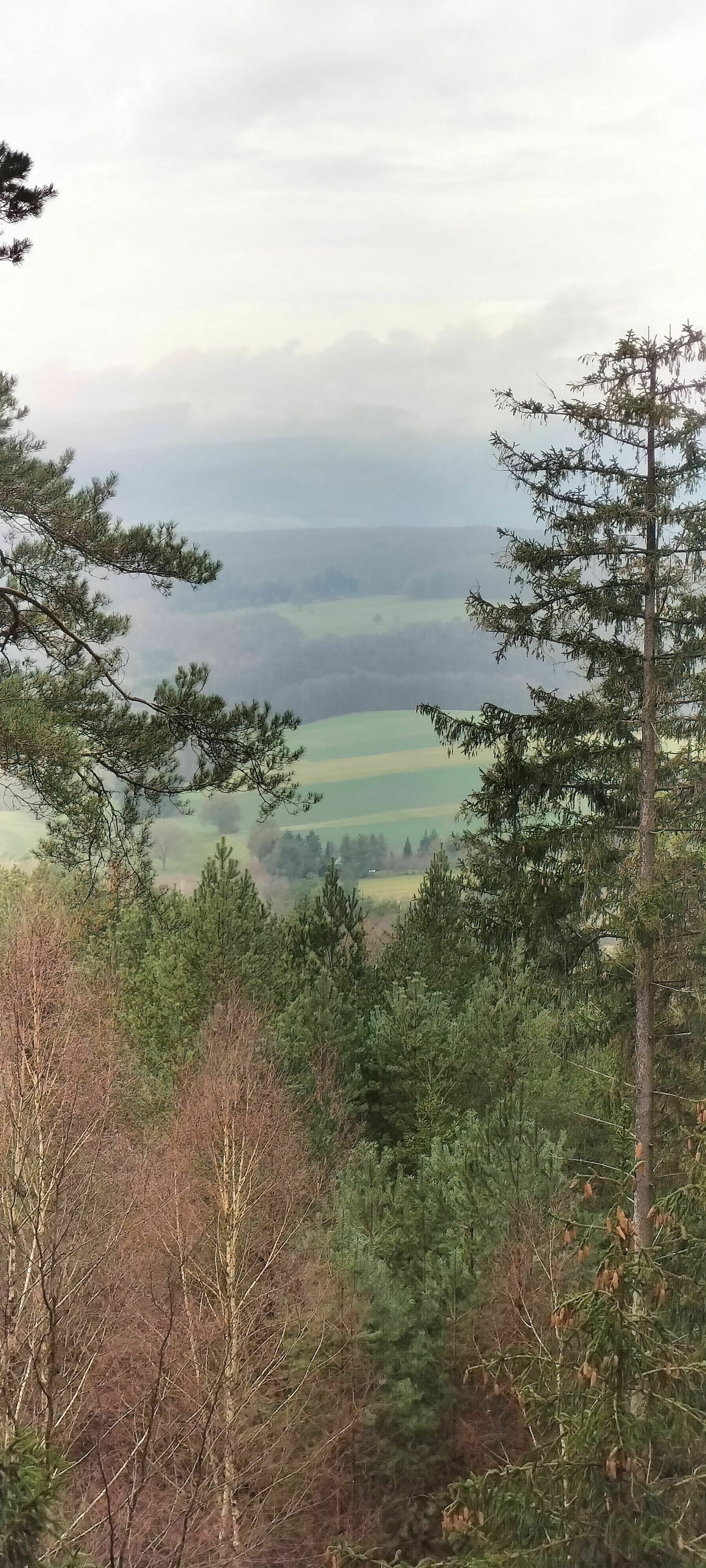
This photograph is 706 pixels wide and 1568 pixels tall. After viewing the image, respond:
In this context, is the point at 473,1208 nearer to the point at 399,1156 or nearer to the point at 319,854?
the point at 399,1156

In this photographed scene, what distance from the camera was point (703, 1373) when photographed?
248 inches

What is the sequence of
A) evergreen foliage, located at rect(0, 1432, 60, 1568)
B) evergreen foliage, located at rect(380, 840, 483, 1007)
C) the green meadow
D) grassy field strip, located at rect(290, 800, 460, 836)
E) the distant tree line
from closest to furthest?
evergreen foliage, located at rect(0, 1432, 60, 1568)
evergreen foliage, located at rect(380, 840, 483, 1007)
the distant tree line
the green meadow
grassy field strip, located at rect(290, 800, 460, 836)

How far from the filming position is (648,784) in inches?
509

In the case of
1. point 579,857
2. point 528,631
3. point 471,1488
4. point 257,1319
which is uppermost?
point 528,631

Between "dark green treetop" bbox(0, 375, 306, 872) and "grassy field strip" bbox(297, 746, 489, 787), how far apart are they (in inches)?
5840

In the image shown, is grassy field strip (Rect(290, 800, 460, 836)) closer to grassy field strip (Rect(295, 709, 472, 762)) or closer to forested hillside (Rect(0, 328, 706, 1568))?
grassy field strip (Rect(295, 709, 472, 762))

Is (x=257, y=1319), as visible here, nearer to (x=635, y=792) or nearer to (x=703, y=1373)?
(x=635, y=792)

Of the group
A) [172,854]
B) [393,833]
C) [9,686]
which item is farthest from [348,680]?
[9,686]

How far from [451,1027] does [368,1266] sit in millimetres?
7005

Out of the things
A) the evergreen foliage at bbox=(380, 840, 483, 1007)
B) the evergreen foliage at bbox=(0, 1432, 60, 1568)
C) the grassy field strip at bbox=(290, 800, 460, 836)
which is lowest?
Answer: the evergreen foliage at bbox=(0, 1432, 60, 1568)

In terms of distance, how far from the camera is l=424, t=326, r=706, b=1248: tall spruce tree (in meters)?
12.6

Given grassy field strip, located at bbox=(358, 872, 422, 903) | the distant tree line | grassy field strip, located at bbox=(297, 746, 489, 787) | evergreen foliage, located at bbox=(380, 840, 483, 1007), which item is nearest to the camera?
evergreen foliage, located at bbox=(380, 840, 483, 1007)

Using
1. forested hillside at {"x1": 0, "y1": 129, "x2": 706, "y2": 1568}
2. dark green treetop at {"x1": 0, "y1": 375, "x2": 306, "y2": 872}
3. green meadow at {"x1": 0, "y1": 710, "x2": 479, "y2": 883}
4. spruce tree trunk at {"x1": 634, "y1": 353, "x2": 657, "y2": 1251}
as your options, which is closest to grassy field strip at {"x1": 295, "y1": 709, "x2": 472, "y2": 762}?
green meadow at {"x1": 0, "y1": 710, "x2": 479, "y2": 883}

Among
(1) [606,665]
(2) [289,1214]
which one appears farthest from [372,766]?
(1) [606,665]
